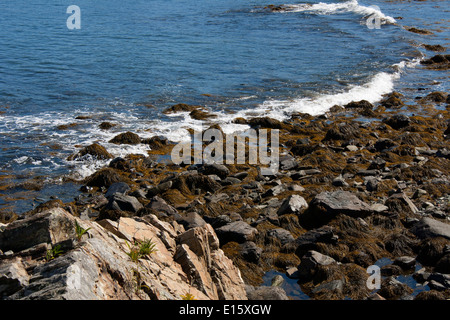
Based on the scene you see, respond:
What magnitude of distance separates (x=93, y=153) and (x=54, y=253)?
12.2 metres

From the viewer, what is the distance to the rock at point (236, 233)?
Answer: 36.9 feet

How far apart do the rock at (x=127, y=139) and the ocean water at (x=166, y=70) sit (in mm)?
443

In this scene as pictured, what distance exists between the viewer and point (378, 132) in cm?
2084

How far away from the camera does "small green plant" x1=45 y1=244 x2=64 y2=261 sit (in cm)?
629

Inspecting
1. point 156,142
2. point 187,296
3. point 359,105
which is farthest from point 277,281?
point 359,105

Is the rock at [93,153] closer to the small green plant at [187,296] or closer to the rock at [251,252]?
the rock at [251,252]

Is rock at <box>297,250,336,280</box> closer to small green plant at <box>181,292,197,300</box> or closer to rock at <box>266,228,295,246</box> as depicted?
rock at <box>266,228,295,246</box>

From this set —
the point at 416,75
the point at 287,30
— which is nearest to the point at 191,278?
the point at 416,75

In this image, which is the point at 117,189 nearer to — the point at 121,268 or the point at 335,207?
the point at 335,207

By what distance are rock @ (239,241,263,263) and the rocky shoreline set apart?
3 cm

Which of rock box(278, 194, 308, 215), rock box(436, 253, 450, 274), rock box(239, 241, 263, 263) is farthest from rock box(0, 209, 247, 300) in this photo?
rock box(436, 253, 450, 274)

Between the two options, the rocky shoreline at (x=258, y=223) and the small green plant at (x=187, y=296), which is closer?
the rocky shoreline at (x=258, y=223)

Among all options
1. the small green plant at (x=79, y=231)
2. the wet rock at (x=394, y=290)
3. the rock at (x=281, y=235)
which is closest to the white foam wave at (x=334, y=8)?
the rock at (x=281, y=235)

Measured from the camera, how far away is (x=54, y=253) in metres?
6.34
